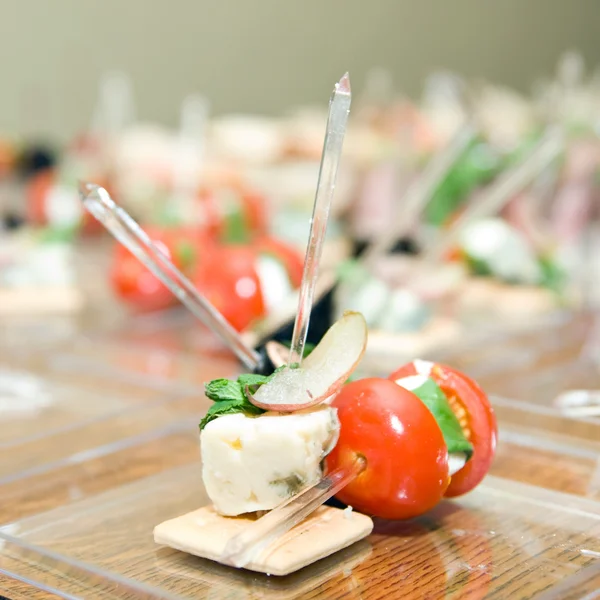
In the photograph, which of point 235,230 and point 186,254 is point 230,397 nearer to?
point 186,254

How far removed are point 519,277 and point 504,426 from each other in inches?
27.0

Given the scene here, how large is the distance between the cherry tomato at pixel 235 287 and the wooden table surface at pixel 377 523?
171mm

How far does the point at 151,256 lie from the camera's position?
79 cm

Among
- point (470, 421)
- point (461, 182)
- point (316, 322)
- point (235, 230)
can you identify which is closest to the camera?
point (470, 421)

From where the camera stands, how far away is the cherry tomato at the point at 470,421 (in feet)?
2.43

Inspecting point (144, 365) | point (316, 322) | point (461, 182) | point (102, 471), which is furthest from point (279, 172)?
point (102, 471)

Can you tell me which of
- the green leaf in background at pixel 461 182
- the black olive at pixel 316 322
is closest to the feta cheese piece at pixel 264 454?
the black olive at pixel 316 322

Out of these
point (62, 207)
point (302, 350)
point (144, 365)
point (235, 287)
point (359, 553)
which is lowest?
point (359, 553)

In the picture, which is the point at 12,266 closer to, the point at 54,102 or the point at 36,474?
the point at 36,474

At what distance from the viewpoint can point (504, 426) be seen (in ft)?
3.30

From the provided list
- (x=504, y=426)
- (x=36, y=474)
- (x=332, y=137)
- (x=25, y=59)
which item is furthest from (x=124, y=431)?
(x=25, y=59)

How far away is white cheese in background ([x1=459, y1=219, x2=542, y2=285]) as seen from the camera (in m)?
1.67

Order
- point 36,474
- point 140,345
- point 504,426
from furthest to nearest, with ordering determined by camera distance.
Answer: point 140,345 < point 504,426 < point 36,474

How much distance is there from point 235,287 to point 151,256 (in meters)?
0.63
